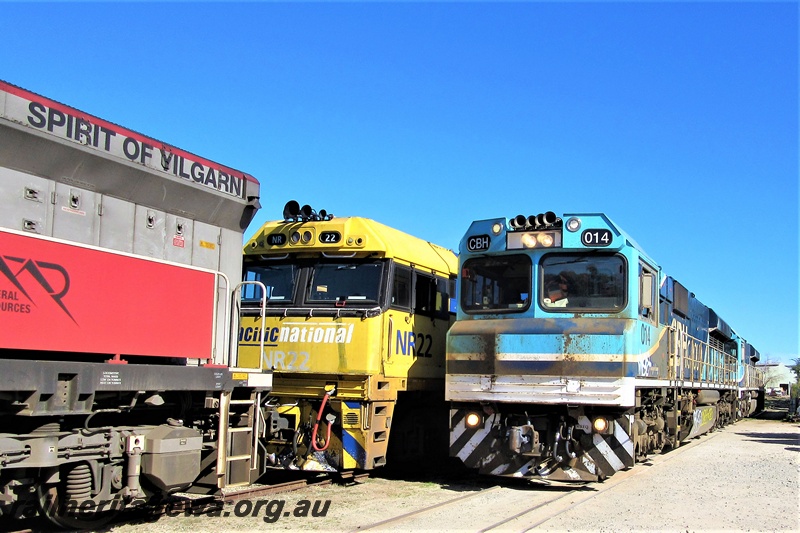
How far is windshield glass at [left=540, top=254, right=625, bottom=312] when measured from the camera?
10.2 meters

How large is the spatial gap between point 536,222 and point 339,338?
3.11 meters

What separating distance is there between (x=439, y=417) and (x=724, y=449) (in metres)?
8.05

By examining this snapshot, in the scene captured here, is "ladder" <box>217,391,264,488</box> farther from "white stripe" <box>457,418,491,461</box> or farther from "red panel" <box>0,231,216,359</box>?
"white stripe" <box>457,418,491,461</box>

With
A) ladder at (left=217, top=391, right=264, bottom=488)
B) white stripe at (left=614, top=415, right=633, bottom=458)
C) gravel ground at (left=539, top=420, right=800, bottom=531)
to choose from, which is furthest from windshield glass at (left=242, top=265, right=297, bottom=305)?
gravel ground at (left=539, top=420, right=800, bottom=531)

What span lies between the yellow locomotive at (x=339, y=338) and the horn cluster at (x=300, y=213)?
2 centimetres

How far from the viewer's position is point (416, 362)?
11.5 meters

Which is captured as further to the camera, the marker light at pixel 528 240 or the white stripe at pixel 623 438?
the marker light at pixel 528 240

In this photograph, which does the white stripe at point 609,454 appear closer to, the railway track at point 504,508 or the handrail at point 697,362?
the railway track at point 504,508

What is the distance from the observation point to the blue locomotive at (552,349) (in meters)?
9.77

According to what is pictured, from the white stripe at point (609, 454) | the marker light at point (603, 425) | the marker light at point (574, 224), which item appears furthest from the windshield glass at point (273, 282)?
the white stripe at point (609, 454)

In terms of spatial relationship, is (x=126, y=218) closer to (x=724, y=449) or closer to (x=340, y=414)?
(x=340, y=414)

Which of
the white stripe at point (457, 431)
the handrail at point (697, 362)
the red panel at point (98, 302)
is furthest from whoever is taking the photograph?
the handrail at point (697, 362)

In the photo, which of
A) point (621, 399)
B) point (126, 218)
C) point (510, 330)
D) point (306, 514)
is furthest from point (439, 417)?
point (126, 218)

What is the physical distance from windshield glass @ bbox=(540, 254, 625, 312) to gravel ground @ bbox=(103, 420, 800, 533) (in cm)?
245
